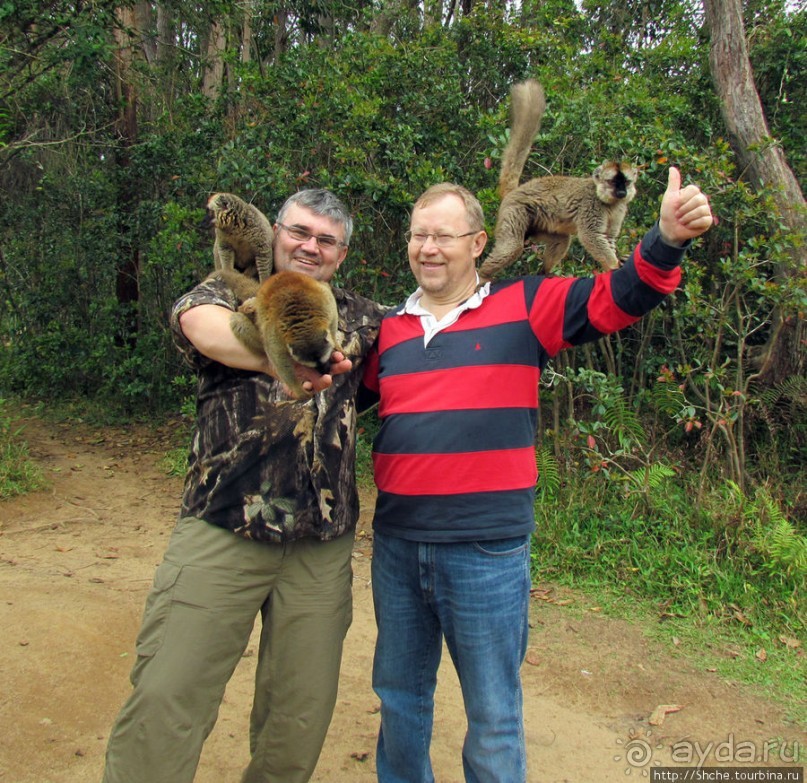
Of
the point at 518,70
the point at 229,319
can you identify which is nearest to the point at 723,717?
the point at 229,319

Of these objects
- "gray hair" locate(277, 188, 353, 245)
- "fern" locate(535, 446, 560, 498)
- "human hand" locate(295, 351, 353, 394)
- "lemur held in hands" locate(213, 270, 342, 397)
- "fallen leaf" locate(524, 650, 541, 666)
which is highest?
"gray hair" locate(277, 188, 353, 245)

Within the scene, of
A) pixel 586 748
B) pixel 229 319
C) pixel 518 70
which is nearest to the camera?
pixel 229 319

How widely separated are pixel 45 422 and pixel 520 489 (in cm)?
938

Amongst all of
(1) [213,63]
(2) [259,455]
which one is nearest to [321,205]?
(2) [259,455]

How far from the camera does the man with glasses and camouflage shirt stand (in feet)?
7.45

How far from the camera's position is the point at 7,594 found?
194 inches

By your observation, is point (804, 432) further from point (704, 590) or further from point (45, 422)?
point (45, 422)

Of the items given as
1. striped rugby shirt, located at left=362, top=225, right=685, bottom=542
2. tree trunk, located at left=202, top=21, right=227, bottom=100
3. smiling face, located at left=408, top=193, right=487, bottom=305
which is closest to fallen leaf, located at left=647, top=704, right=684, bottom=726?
striped rugby shirt, located at left=362, top=225, right=685, bottom=542

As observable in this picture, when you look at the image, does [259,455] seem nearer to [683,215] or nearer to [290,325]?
[290,325]

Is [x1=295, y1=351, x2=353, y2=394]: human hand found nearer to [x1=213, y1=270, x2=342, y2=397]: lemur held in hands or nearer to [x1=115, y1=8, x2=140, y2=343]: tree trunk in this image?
[x1=213, y1=270, x2=342, y2=397]: lemur held in hands

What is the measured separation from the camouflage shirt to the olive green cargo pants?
0.09 meters

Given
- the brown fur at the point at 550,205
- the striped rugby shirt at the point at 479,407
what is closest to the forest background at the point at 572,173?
the brown fur at the point at 550,205

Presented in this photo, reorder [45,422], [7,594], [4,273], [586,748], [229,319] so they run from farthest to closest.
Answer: [4,273], [45,422], [7,594], [586,748], [229,319]

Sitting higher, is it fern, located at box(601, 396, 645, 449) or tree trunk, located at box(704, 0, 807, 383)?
tree trunk, located at box(704, 0, 807, 383)
